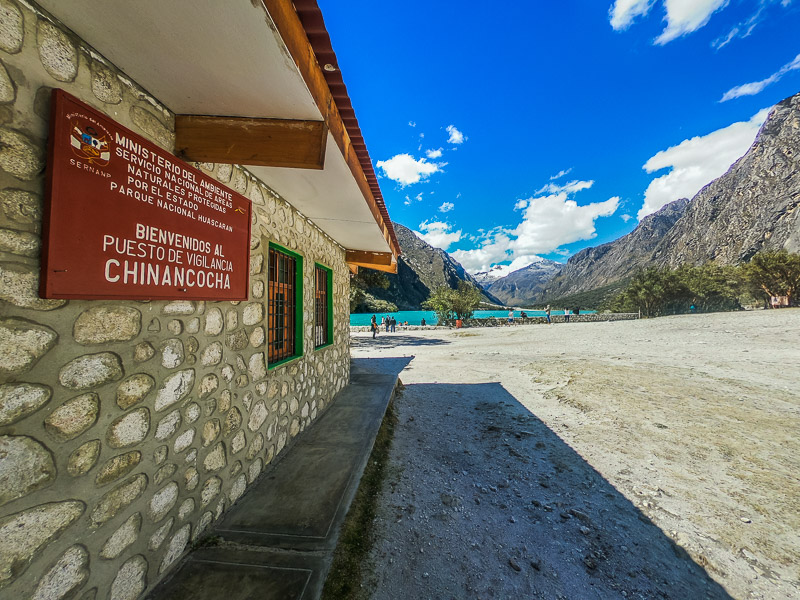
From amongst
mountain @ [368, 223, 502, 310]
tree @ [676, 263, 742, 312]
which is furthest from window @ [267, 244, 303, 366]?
mountain @ [368, 223, 502, 310]

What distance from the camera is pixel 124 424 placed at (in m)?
1.77

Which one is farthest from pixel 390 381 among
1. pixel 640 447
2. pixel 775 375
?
pixel 775 375

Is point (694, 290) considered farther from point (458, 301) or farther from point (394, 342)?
point (394, 342)

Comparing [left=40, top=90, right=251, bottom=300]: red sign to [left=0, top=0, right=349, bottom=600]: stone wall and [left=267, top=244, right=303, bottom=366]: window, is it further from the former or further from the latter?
[left=267, top=244, right=303, bottom=366]: window

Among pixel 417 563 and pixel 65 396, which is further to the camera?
pixel 417 563

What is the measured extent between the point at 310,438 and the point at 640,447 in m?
4.79

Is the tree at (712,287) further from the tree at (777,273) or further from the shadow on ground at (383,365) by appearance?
the shadow on ground at (383,365)

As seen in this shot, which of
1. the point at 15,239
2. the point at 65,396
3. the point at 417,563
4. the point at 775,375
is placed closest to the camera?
the point at 15,239

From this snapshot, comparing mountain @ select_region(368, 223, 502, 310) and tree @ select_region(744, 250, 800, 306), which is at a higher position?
mountain @ select_region(368, 223, 502, 310)

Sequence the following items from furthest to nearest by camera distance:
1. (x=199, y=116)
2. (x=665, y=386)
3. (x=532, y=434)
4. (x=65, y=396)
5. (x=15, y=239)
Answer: (x=665, y=386), (x=532, y=434), (x=199, y=116), (x=65, y=396), (x=15, y=239)

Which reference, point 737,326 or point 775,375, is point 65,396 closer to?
point 775,375

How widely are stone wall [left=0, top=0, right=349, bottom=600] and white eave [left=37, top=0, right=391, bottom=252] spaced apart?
14 centimetres

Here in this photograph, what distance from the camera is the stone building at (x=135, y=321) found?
1.32m

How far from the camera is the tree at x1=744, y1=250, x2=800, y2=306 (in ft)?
105
